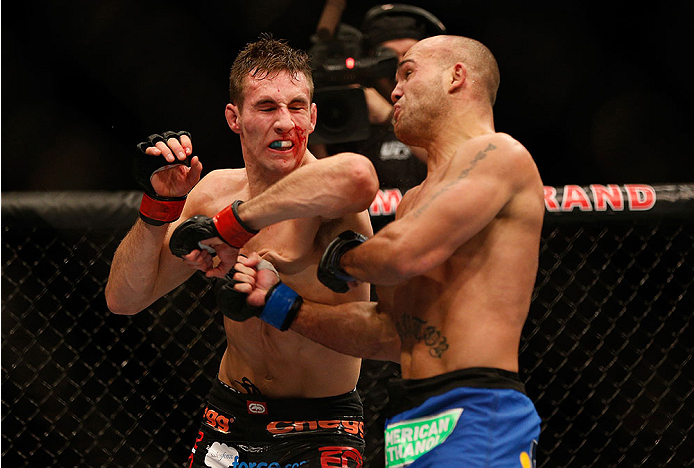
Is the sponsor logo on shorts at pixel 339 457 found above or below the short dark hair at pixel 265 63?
below

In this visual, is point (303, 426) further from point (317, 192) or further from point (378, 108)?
point (378, 108)

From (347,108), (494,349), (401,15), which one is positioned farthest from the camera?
(401,15)

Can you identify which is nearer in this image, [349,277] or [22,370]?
[349,277]

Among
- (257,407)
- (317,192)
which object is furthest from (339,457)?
(317,192)

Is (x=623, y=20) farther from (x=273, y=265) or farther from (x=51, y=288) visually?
(x=51, y=288)

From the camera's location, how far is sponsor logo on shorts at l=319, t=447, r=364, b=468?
4.76 feet

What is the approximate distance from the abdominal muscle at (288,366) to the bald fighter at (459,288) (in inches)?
9.2

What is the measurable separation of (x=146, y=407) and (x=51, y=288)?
64 centimetres

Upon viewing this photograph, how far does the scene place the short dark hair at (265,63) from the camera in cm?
156

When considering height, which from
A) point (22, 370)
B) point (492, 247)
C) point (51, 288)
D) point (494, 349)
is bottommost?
point (22, 370)

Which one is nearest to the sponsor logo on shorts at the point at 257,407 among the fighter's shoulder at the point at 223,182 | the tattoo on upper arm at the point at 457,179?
the fighter's shoulder at the point at 223,182

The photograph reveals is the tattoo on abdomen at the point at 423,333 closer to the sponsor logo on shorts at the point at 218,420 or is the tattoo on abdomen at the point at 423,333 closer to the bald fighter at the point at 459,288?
the bald fighter at the point at 459,288

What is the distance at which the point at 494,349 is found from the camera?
1.16 m

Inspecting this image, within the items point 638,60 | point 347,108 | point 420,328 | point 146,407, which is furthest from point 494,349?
point 638,60
